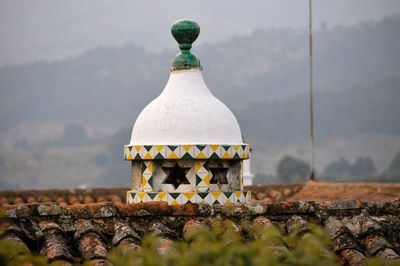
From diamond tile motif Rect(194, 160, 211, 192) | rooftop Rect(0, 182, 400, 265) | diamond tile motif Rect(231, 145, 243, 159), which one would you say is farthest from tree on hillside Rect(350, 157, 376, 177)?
rooftop Rect(0, 182, 400, 265)

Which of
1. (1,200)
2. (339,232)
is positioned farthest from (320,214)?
(1,200)

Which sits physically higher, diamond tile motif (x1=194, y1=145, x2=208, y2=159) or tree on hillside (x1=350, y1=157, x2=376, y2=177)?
diamond tile motif (x1=194, y1=145, x2=208, y2=159)

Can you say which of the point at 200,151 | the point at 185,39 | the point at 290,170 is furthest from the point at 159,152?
the point at 290,170

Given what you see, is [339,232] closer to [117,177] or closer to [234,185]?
[234,185]

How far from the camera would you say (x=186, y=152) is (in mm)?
10688

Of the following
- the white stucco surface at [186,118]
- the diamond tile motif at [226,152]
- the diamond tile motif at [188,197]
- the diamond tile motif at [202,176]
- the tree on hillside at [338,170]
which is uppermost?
the white stucco surface at [186,118]

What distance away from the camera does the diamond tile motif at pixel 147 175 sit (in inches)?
428

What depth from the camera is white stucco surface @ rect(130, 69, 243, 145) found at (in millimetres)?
10844

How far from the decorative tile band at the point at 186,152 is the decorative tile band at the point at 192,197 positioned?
0.38m

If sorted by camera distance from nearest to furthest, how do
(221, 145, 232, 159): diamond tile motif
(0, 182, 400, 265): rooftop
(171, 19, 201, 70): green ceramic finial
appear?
(0, 182, 400, 265): rooftop < (221, 145, 232, 159): diamond tile motif < (171, 19, 201, 70): green ceramic finial

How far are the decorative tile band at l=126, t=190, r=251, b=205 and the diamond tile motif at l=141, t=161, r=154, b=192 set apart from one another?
0.10 m

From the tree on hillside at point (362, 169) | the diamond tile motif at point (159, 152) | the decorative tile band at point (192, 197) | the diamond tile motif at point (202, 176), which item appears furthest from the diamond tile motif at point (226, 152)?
the tree on hillside at point (362, 169)

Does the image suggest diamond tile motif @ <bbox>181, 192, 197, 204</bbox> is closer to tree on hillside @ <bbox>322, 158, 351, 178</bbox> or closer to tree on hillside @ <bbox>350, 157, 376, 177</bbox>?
tree on hillside @ <bbox>350, 157, 376, 177</bbox>

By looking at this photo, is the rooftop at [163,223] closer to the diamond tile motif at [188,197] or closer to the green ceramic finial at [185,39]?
the diamond tile motif at [188,197]
